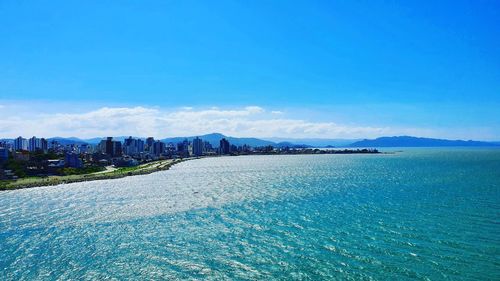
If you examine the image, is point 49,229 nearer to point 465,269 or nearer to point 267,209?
point 267,209

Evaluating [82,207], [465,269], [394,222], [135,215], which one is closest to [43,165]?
[82,207]

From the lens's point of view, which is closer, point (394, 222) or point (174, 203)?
point (394, 222)

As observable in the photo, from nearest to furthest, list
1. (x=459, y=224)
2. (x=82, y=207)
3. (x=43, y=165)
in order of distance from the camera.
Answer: (x=459, y=224) < (x=82, y=207) < (x=43, y=165)

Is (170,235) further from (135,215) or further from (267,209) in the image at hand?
(267,209)

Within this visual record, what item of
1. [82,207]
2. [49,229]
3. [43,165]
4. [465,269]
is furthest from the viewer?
[43,165]

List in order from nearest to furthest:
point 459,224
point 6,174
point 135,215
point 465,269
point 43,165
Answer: point 465,269
point 459,224
point 135,215
point 6,174
point 43,165

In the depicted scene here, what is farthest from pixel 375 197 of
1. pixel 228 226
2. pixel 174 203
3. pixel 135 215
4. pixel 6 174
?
pixel 6 174
